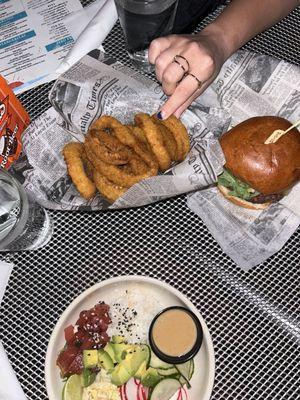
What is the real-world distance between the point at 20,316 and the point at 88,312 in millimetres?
162

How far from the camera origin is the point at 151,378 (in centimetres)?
118

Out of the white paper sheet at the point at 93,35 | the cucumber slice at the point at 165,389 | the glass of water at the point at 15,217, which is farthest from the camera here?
the white paper sheet at the point at 93,35

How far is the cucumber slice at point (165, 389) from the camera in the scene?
3.79 feet

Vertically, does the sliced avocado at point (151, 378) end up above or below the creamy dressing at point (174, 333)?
below

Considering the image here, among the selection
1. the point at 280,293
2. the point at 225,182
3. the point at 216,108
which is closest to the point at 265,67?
the point at 216,108

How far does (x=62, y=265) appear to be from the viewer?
136 centimetres

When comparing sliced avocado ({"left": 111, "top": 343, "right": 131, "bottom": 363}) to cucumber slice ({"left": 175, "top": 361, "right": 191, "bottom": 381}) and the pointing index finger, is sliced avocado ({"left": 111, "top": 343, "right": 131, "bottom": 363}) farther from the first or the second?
the pointing index finger

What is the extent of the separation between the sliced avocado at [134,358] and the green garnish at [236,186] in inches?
15.8

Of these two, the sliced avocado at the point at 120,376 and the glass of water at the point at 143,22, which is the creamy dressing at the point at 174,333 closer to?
the sliced avocado at the point at 120,376

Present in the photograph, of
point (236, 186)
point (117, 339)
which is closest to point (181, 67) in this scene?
point (236, 186)

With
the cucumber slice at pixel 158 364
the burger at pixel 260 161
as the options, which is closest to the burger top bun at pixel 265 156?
the burger at pixel 260 161

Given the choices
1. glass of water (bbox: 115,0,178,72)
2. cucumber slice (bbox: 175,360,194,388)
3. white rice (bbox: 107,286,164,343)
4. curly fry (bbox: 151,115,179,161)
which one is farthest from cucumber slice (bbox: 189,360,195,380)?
glass of water (bbox: 115,0,178,72)

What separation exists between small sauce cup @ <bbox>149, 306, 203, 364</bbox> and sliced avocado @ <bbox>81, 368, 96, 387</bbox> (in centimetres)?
12

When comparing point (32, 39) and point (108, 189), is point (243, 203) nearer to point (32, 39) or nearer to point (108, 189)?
point (108, 189)
